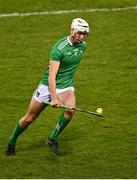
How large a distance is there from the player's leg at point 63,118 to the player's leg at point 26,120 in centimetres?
49

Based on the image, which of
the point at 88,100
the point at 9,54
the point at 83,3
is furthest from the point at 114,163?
the point at 83,3

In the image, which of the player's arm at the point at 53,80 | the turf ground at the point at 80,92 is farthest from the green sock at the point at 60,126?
the player's arm at the point at 53,80

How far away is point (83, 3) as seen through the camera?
32000 mm

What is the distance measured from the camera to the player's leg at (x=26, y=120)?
15547mm

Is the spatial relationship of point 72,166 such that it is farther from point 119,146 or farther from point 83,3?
point 83,3

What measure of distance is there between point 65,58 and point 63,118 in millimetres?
1425

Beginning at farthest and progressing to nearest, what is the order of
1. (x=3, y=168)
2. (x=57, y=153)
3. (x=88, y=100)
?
(x=88, y=100), (x=57, y=153), (x=3, y=168)

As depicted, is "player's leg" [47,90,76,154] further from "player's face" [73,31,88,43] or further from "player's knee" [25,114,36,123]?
"player's face" [73,31,88,43]

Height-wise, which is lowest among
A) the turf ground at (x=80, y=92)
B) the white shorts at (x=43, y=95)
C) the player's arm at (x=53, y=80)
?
the turf ground at (x=80, y=92)

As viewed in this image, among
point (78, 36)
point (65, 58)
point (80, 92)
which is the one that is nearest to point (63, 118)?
point (65, 58)

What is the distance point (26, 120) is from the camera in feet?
51.6

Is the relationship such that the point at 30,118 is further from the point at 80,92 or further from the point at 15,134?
the point at 80,92

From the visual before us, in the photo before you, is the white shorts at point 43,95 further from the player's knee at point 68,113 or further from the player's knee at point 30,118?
the player's knee at point 68,113

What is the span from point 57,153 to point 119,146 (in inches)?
58.7
